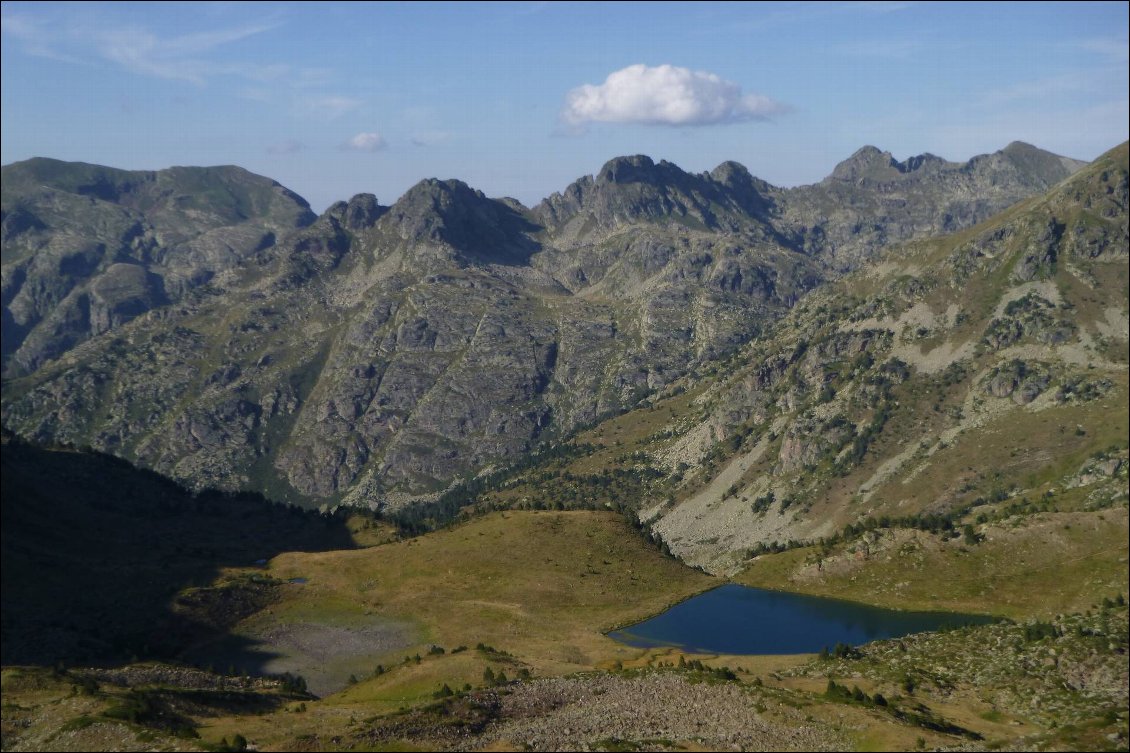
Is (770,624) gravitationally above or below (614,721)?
below

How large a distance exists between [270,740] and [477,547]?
350 ft

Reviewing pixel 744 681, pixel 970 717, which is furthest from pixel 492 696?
pixel 970 717

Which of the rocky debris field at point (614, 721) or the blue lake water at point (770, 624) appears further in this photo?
the blue lake water at point (770, 624)

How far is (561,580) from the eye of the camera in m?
178

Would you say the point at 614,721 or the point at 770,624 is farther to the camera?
the point at 770,624

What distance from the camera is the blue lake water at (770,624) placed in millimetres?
153250

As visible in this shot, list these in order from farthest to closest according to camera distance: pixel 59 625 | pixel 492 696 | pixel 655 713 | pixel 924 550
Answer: pixel 924 550 → pixel 59 625 → pixel 492 696 → pixel 655 713

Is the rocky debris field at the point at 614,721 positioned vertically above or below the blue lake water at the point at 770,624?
above

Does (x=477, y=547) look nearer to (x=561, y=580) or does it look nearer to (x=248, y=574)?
(x=561, y=580)

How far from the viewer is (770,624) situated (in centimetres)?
17162

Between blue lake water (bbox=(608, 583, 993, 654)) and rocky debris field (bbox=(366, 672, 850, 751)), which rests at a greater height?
rocky debris field (bbox=(366, 672, 850, 751))

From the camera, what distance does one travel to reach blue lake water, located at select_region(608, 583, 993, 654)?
153 meters

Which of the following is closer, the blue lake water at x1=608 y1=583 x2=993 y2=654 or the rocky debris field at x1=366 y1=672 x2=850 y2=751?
the rocky debris field at x1=366 y1=672 x2=850 y2=751

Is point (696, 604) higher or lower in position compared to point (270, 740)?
lower
